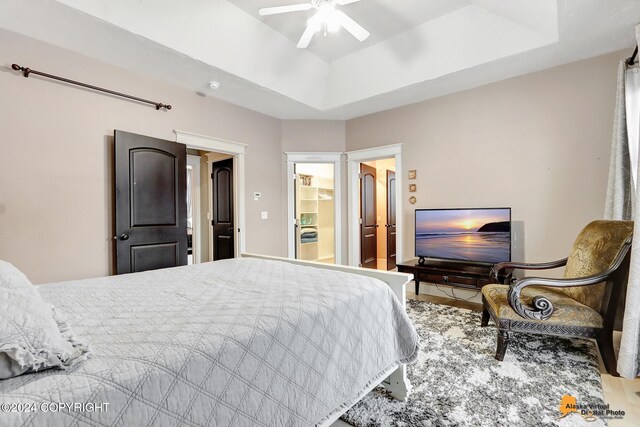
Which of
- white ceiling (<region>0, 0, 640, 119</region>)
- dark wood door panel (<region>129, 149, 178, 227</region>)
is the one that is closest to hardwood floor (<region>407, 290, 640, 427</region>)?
white ceiling (<region>0, 0, 640, 119</region>)

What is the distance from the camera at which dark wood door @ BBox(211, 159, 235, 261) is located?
179 inches

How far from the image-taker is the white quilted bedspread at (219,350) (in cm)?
73

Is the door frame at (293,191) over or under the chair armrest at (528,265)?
over

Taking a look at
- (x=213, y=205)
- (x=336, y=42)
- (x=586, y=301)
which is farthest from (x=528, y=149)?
(x=213, y=205)

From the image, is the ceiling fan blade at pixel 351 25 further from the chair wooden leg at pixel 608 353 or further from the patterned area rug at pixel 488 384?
the chair wooden leg at pixel 608 353

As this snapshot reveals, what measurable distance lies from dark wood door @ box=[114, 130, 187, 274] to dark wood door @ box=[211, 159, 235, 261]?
3.74ft

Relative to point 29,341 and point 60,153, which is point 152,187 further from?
point 29,341

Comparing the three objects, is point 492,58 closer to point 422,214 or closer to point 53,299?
point 422,214

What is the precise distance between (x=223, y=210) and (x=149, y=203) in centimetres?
165

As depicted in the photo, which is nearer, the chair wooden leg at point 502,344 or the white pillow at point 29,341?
the white pillow at point 29,341

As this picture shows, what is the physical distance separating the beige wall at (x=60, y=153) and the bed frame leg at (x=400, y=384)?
9.23ft

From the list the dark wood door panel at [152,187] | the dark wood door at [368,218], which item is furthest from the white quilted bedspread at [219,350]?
the dark wood door at [368,218]

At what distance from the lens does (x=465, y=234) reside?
138 inches

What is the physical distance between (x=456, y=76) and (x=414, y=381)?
10.0 ft
